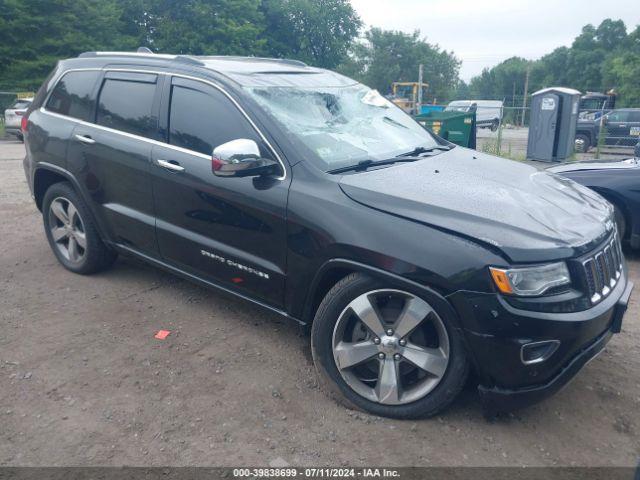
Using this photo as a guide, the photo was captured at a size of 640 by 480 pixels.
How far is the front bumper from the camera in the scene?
8.16 ft

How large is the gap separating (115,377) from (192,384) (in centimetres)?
48

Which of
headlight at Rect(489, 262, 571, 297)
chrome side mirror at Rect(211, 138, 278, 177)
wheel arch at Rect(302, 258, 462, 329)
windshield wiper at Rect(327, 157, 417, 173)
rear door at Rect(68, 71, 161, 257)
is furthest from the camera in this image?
rear door at Rect(68, 71, 161, 257)

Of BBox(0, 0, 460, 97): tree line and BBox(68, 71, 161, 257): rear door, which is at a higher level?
BBox(0, 0, 460, 97): tree line

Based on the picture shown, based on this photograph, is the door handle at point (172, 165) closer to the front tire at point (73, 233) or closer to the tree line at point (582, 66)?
the front tire at point (73, 233)

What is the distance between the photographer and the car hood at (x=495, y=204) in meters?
2.58

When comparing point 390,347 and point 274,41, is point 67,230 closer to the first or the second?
point 390,347

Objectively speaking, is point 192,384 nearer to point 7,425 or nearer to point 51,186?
point 7,425

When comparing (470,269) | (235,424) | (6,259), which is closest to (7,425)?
(235,424)

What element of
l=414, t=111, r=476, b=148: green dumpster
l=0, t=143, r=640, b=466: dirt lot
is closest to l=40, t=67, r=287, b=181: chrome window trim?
l=0, t=143, r=640, b=466: dirt lot

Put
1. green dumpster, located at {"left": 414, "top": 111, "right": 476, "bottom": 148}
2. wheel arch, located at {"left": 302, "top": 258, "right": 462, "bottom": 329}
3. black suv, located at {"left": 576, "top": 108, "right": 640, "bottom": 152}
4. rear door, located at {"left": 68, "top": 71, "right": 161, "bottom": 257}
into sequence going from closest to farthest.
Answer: wheel arch, located at {"left": 302, "top": 258, "right": 462, "bottom": 329}
rear door, located at {"left": 68, "top": 71, "right": 161, "bottom": 257}
green dumpster, located at {"left": 414, "top": 111, "right": 476, "bottom": 148}
black suv, located at {"left": 576, "top": 108, "right": 640, "bottom": 152}

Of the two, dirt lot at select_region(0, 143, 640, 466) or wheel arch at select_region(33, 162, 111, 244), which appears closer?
dirt lot at select_region(0, 143, 640, 466)

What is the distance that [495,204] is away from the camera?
285cm

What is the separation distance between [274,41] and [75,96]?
148ft

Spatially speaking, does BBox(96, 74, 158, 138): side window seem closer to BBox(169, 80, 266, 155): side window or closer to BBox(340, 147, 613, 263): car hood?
BBox(169, 80, 266, 155): side window
